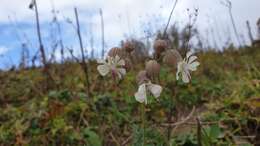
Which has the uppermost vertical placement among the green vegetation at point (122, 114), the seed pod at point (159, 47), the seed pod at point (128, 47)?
the seed pod at point (128, 47)

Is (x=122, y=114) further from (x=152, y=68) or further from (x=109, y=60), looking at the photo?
(x=152, y=68)

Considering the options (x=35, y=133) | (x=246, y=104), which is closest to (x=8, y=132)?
(x=35, y=133)

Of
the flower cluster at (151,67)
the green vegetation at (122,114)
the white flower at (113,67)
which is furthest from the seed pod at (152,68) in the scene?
the green vegetation at (122,114)

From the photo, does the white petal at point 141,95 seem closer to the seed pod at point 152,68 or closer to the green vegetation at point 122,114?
the seed pod at point 152,68

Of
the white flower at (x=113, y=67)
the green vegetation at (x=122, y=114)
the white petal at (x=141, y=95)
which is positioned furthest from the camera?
the green vegetation at (x=122, y=114)

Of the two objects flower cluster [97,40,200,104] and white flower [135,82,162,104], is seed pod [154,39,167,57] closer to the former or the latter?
flower cluster [97,40,200,104]

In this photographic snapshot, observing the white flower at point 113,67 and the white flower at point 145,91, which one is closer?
the white flower at point 145,91

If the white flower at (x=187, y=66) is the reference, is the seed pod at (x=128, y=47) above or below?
above

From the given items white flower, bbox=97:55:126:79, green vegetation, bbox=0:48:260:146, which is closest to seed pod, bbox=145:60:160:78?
white flower, bbox=97:55:126:79
